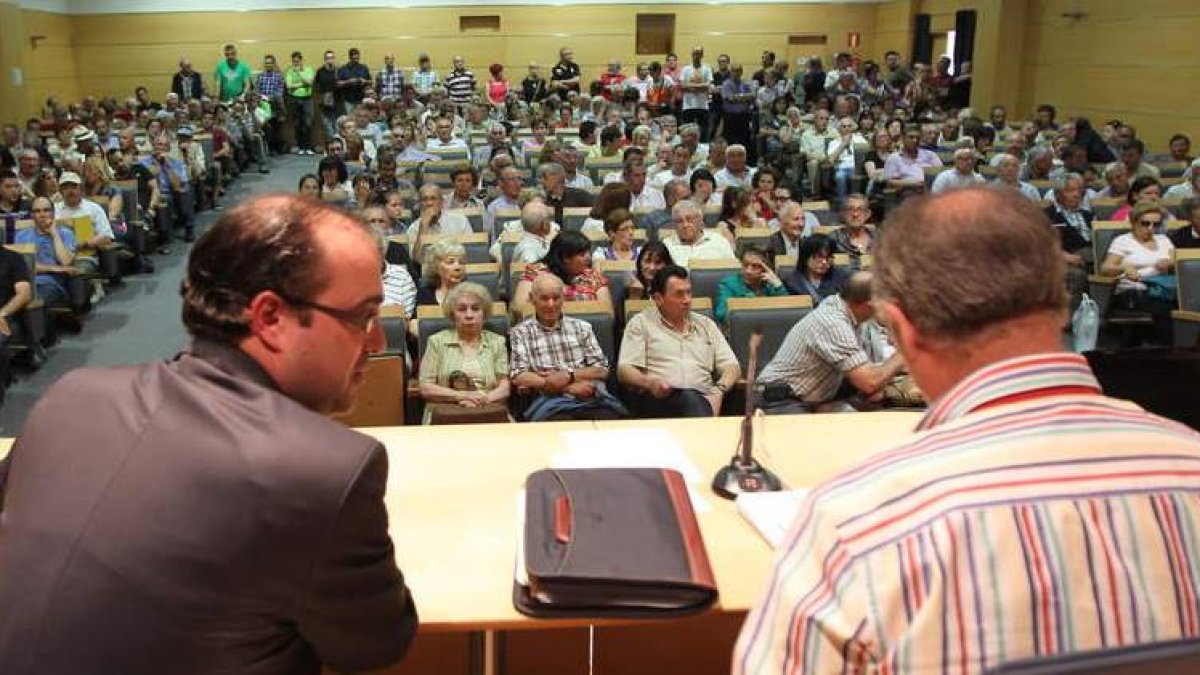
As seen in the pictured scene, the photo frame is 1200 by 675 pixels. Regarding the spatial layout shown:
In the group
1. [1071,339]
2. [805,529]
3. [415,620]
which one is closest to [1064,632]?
[805,529]

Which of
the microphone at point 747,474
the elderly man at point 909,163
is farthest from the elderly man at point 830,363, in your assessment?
the elderly man at point 909,163

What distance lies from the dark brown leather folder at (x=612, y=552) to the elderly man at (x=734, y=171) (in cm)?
642

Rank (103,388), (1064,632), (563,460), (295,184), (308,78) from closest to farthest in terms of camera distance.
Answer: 1. (1064,632)
2. (103,388)
3. (563,460)
4. (295,184)
5. (308,78)

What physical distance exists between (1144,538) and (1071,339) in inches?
194

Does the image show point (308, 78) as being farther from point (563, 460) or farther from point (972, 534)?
point (972, 534)

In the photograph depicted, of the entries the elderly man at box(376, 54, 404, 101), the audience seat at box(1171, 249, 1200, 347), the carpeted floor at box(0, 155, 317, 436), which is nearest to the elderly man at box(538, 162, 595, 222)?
the carpeted floor at box(0, 155, 317, 436)

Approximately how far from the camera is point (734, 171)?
8.03 meters

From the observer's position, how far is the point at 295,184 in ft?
37.6

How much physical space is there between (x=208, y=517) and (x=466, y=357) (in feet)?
9.66

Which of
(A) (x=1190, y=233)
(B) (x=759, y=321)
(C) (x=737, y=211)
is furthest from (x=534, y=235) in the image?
(A) (x=1190, y=233)

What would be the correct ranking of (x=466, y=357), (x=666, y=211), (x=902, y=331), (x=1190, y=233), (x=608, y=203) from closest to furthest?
(x=902, y=331) → (x=466, y=357) → (x=1190, y=233) → (x=608, y=203) → (x=666, y=211)

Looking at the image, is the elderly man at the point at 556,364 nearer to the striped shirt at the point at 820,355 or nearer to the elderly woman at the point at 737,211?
the striped shirt at the point at 820,355

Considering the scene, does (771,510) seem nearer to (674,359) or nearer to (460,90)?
(674,359)

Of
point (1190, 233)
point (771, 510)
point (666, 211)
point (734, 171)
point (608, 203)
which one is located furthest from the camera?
point (734, 171)
